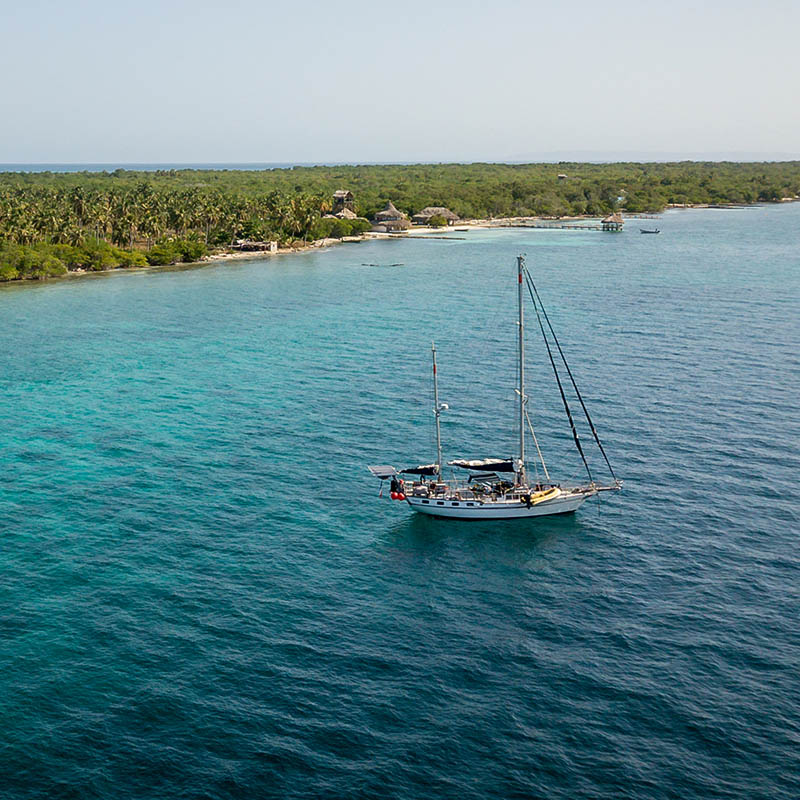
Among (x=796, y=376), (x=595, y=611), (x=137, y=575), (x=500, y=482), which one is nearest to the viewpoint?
(x=595, y=611)

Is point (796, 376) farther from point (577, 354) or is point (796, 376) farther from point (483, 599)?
point (483, 599)

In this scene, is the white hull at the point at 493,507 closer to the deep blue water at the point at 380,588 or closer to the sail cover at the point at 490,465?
the deep blue water at the point at 380,588

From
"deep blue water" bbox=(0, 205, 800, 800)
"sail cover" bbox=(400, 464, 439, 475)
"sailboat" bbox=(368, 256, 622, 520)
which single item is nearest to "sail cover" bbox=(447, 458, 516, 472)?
"sailboat" bbox=(368, 256, 622, 520)

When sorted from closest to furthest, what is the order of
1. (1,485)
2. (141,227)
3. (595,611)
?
1. (595,611)
2. (1,485)
3. (141,227)

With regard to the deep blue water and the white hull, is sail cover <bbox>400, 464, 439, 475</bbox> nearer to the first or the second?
the white hull

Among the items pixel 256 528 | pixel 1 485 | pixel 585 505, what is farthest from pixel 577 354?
pixel 1 485

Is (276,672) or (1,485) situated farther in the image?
(1,485)

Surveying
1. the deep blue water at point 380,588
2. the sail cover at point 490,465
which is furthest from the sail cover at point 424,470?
the deep blue water at point 380,588
